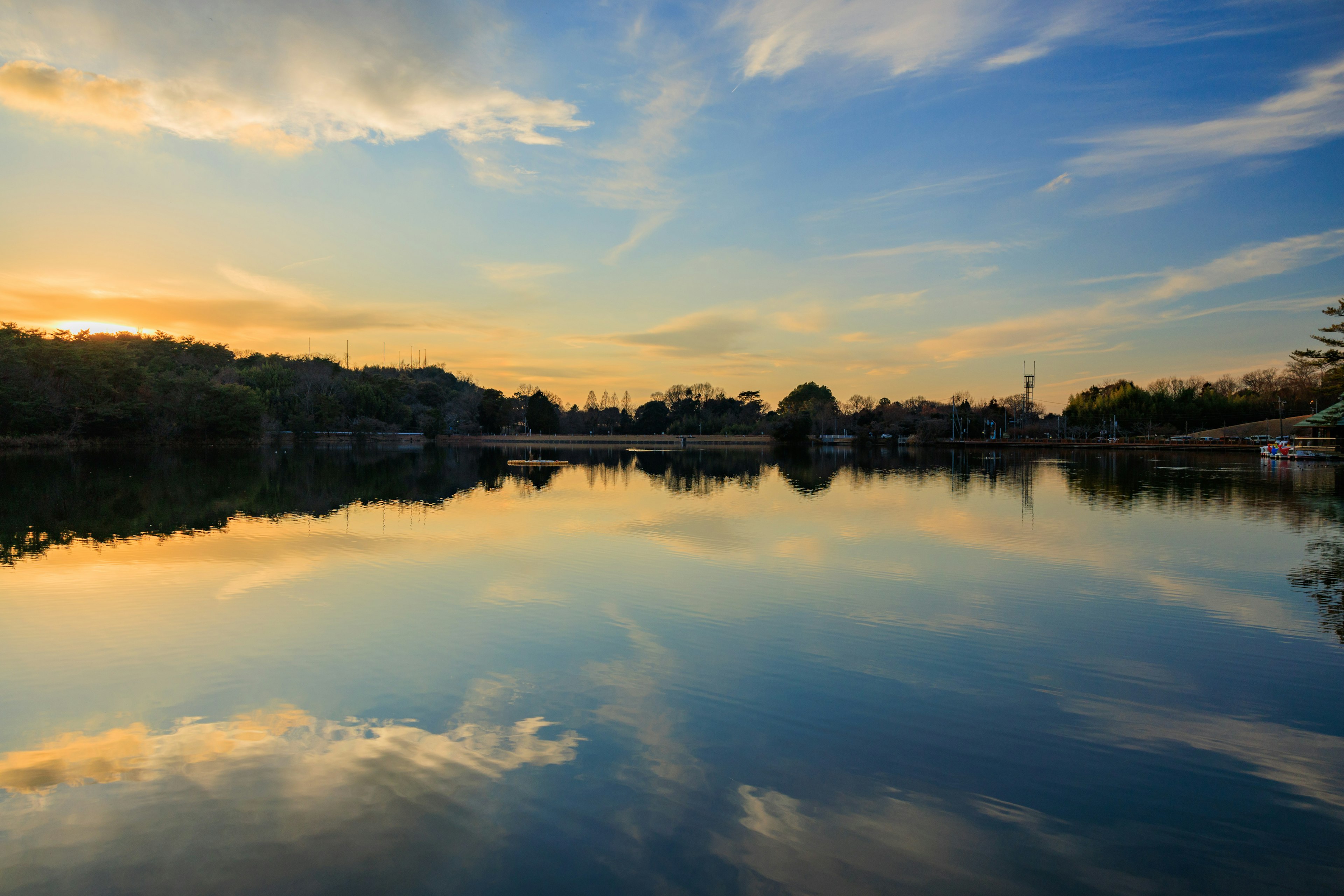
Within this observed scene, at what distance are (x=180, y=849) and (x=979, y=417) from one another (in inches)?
4522

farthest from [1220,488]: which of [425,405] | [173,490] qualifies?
[425,405]

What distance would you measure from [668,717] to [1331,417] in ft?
207

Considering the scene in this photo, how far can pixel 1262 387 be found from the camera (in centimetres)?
9762

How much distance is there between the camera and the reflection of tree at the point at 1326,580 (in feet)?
32.6

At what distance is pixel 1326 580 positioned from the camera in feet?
40.8

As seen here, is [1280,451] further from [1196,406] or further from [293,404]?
[293,404]

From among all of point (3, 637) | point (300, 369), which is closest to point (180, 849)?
point (3, 637)

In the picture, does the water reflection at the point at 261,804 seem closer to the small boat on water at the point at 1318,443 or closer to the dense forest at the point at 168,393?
the dense forest at the point at 168,393

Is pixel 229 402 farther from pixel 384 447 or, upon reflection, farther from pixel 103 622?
pixel 103 622

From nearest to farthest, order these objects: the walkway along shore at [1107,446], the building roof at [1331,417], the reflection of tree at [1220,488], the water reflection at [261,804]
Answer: the water reflection at [261,804] → the reflection of tree at [1220,488] → the building roof at [1331,417] → the walkway along shore at [1107,446]

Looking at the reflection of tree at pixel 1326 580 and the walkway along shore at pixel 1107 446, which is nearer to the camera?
the reflection of tree at pixel 1326 580

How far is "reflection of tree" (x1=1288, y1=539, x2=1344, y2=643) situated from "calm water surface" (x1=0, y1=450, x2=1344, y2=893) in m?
0.12

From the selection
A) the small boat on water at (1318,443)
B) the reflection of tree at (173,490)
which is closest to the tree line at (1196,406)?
the small boat on water at (1318,443)

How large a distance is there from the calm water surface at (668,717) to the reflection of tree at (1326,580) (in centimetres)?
12
